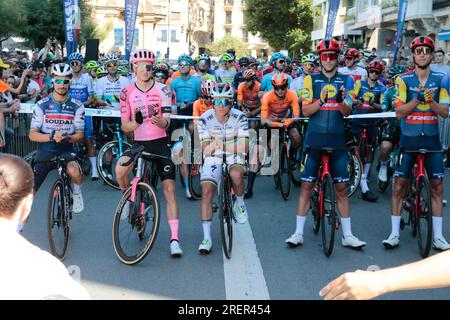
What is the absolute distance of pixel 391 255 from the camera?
6.62 m

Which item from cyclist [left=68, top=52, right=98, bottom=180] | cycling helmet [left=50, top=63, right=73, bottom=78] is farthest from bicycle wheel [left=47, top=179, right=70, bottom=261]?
cyclist [left=68, top=52, right=98, bottom=180]

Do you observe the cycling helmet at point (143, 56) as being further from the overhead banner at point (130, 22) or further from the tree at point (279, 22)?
the tree at point (279, 22)

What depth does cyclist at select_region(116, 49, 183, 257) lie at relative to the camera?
6.50m

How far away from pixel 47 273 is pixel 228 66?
45.7ft

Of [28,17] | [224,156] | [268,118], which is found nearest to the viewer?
[224,156]

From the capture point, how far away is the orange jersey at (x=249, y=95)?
11.7m

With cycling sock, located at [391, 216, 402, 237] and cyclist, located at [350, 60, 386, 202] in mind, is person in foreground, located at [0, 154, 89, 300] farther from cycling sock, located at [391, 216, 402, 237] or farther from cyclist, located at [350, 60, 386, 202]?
cyclist, located at [350, 60, 386, 202]

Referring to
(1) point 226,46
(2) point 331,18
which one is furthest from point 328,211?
(1) point 226,46

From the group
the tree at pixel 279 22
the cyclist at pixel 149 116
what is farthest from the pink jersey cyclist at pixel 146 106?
the tree at pixel 279 22

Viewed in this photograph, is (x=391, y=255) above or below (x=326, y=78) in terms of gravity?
below

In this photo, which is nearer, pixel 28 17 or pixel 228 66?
pixel 228 66
